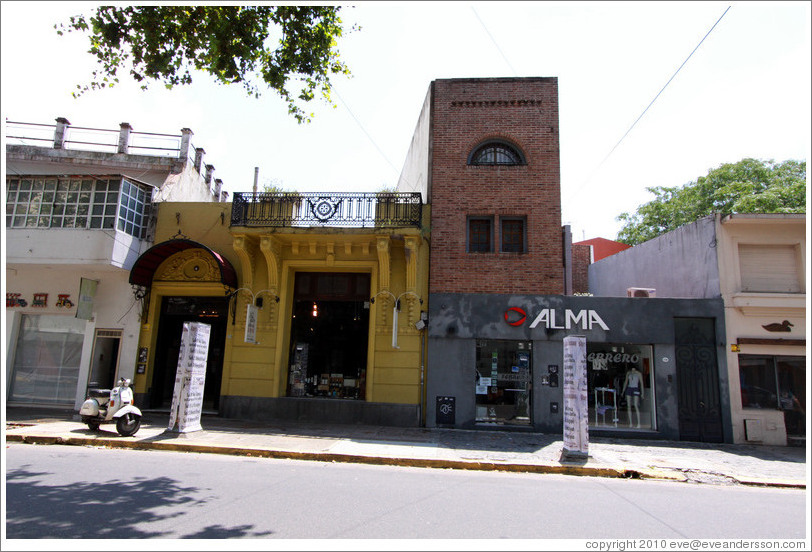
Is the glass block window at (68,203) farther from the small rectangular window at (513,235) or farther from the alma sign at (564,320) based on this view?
the alma sign at (564,320)

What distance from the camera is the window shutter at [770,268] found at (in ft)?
44.1

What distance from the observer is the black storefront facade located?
43.5 feet

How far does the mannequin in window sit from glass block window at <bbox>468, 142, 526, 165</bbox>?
6.91 meters

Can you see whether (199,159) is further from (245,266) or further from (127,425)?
(127,425)

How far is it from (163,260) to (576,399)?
1218 cm

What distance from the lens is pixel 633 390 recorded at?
13.6 metres

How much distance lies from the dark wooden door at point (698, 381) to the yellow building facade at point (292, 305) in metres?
6.96

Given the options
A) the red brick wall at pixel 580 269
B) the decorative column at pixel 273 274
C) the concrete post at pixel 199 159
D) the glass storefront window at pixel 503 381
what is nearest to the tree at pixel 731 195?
the red brick wall at pixel 580 269

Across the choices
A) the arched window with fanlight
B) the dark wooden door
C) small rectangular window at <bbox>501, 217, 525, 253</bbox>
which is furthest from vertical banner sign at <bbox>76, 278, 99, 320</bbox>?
the dark wooden door

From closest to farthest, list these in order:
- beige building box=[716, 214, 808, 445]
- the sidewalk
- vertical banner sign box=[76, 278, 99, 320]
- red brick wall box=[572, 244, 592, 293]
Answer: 1. the sidewalk
2. beige building box=[716, 214, 808, 445]
3. vertical banner sign box=[76, 278, 99, 320]
4. red brick wall box=[572, 244, 592, 293]

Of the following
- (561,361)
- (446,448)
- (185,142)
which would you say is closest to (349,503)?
(446,448)

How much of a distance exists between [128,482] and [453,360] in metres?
8.56

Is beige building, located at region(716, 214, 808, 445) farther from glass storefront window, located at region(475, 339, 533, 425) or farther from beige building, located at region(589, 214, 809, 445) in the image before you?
glass storefront window, located at region(475, 339, 533, 425)

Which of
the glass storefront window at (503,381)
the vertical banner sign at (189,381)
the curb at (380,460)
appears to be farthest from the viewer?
the glass storefront window at (503,381)
